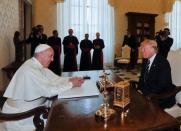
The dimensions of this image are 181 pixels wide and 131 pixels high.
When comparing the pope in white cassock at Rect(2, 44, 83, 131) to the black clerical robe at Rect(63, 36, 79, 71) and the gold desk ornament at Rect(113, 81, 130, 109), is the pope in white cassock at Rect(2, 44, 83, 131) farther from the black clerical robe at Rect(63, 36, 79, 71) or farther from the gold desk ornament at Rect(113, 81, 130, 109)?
the black clerical robe at Rect(63, 36, 79, 71)

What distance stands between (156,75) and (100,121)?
1.36m

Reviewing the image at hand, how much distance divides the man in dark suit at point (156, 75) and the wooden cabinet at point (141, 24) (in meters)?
7.88

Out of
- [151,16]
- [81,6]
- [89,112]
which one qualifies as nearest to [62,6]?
[81,6]

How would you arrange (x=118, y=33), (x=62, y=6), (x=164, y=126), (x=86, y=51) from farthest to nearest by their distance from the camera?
(x=118, y=33), (x=62, y=6), (x=86, y=51), (x=164, y=126)

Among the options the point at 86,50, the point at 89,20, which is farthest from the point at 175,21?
the point at 86,50

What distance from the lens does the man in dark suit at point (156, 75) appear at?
257 centimetres

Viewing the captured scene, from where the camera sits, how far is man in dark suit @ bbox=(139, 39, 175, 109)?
2.57m

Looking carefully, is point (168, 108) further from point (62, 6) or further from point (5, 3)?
point (62, 6)

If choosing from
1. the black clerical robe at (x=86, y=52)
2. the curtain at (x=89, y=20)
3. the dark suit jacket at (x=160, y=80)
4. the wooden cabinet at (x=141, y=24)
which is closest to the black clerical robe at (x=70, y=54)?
the black clerical robe at (x=86, y=52)

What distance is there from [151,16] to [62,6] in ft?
12.9

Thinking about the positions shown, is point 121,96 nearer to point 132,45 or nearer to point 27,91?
point 27,91

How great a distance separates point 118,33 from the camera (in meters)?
10.6

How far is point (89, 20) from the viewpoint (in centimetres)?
1005

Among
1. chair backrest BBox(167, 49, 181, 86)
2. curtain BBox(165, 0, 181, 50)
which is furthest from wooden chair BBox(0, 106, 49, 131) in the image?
curtain BBox(165, 0, 181, 50)
